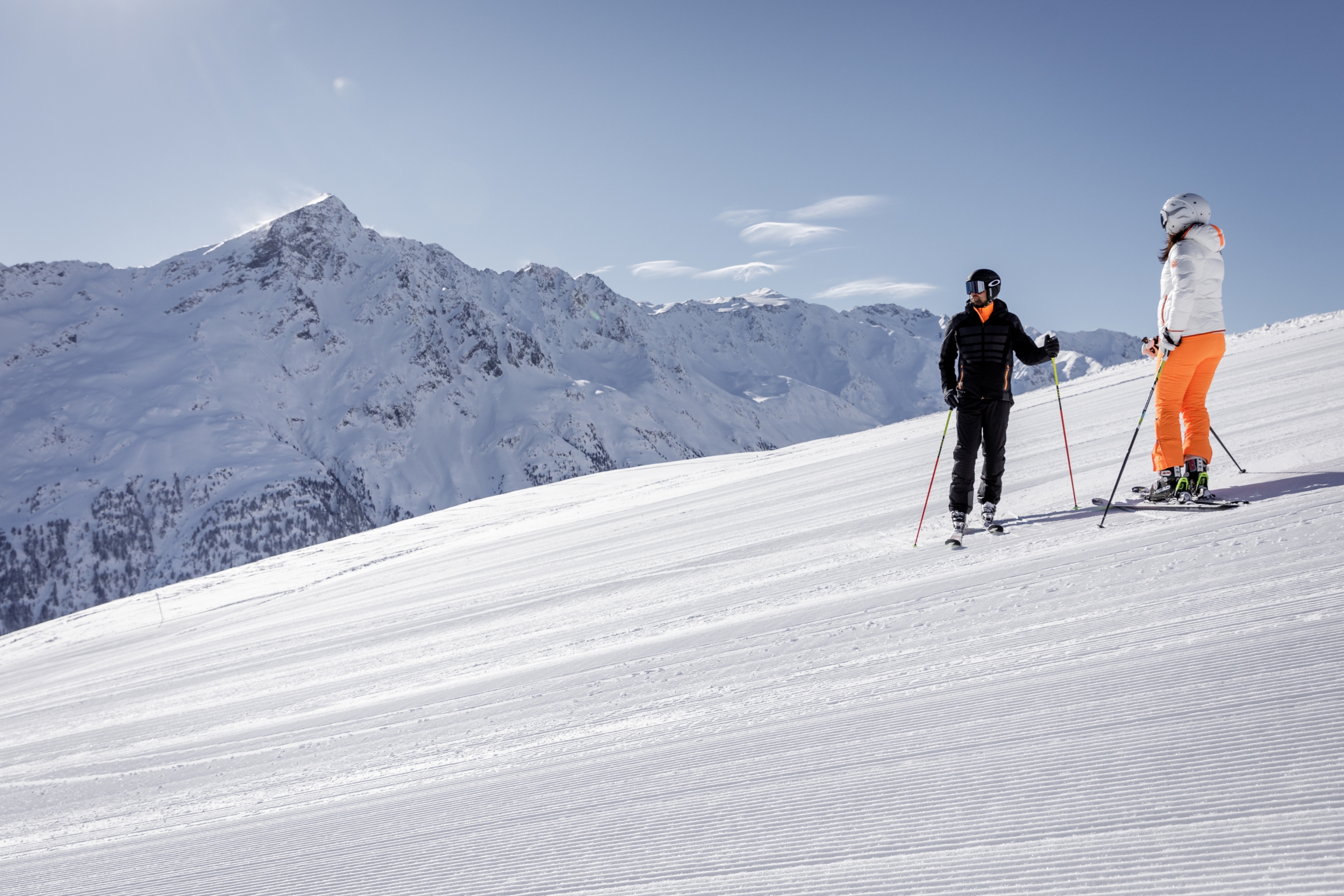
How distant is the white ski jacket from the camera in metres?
4.83

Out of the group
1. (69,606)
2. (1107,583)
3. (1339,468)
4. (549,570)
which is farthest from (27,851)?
(69,606)

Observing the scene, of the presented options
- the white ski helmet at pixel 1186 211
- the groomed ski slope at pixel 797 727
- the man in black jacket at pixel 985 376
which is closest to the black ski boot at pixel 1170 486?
the groomed ski slope at pixel 797 727

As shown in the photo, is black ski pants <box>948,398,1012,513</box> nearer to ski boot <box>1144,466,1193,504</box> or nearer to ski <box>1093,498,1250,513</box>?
ski <box>1093,498,1250,513</box>

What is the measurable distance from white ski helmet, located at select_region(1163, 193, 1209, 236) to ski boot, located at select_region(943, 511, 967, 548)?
2.58m

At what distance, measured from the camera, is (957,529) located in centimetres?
504

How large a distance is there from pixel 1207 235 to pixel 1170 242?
0.25 m

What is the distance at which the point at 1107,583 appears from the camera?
3.38 meters

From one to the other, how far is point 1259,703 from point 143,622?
1302cm

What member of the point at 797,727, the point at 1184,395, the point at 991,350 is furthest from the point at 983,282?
the point at 797,727

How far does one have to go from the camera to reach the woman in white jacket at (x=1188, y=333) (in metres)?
4.82

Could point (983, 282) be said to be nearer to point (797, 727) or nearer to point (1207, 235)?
point (1207, 235)

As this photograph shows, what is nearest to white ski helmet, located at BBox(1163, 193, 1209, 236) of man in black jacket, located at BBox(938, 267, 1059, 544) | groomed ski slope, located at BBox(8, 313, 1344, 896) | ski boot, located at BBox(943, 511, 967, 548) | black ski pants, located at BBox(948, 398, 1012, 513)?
man in black jacket, located at BBox(938, 267, 1059, 544)

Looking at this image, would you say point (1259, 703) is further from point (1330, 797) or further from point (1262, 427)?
point (1262, 427)

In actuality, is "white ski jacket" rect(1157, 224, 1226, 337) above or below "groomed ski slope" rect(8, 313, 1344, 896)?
above
